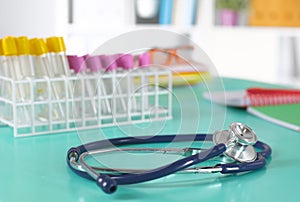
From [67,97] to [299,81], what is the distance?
253 cm

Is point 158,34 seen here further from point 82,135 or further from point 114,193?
point 114,193

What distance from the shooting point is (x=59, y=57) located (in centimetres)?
87

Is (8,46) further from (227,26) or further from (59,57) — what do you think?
(227,26)

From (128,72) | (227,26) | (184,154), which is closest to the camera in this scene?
(184,154)

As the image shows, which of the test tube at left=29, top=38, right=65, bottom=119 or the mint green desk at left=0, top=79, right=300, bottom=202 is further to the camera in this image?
the test tube at left=29, top=38, right=65, bottom=119

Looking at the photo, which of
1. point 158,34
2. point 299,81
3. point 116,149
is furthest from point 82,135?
point 299,81

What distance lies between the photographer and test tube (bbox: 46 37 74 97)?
2.84 feet

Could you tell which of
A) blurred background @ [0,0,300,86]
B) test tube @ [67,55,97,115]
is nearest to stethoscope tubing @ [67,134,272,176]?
test tube @ [67,55,97,115]

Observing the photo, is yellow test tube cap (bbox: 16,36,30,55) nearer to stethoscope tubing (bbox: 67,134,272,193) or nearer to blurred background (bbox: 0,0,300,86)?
stethoscope tubing (bbox: 67,134,272,193)

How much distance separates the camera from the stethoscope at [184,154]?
0.56 m

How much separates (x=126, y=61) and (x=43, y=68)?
0.16 meters

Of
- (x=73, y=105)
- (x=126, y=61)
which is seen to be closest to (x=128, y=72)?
(x=126, y=61)

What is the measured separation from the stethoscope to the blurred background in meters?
1.29

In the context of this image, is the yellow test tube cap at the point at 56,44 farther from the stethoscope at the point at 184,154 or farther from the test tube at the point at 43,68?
the stethoscope at the point at 184,154
